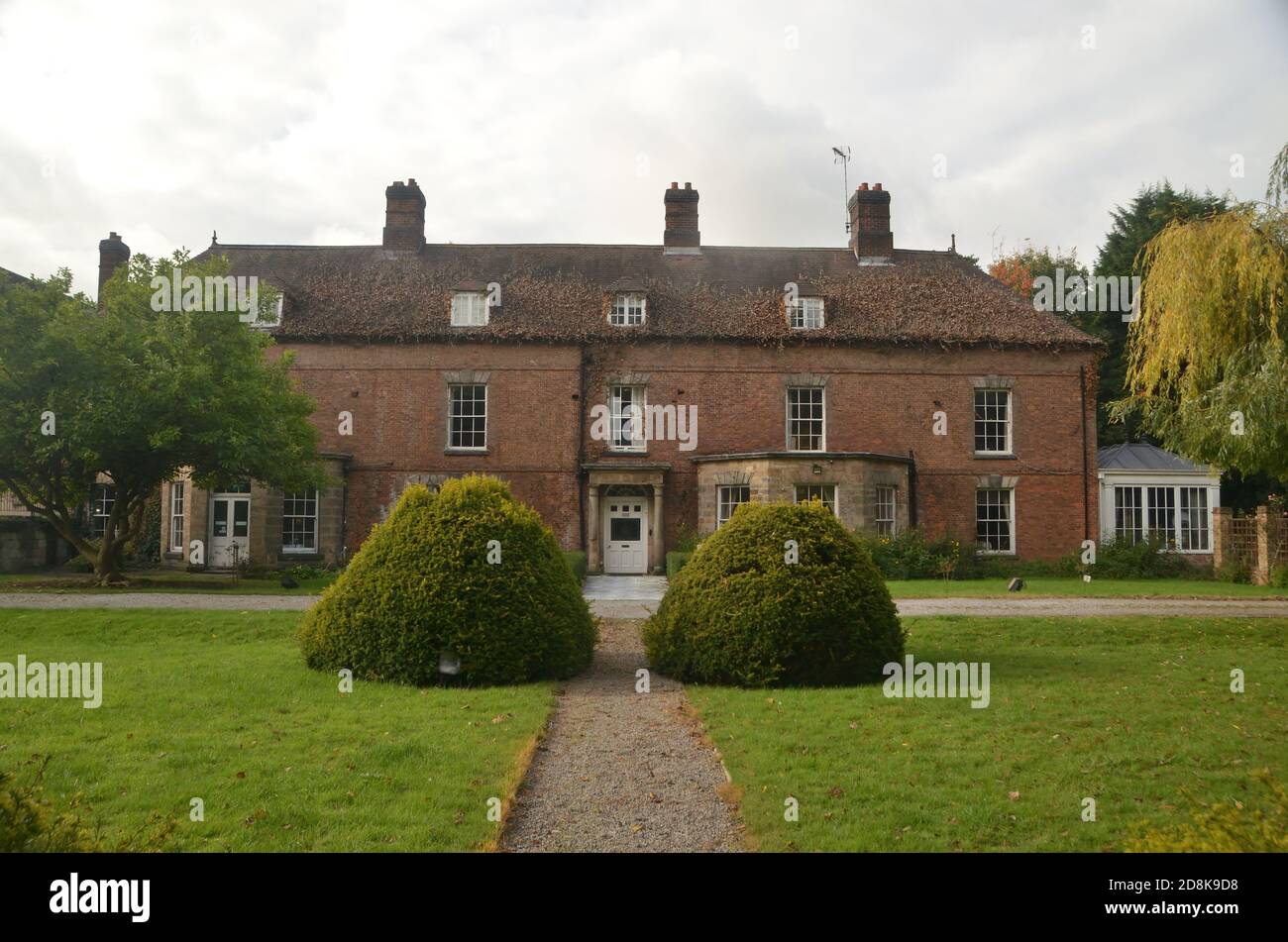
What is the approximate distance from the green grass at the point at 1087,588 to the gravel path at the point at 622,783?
1109 cm

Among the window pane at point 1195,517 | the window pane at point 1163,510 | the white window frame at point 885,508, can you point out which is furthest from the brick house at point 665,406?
the window pane at point 1195,517

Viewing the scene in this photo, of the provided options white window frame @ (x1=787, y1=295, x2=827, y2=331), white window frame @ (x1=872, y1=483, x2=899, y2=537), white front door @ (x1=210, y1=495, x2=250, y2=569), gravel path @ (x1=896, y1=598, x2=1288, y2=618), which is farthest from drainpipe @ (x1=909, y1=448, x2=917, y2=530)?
white front door @ (x1=210, y1=495, x2=250, y2=569)

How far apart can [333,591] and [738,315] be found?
779 inches

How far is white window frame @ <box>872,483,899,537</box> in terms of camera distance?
85.7 ft

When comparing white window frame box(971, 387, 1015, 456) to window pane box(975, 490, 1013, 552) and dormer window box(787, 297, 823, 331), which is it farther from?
dormer window box(787, 297, 823, 331)

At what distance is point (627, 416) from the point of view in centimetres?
2819

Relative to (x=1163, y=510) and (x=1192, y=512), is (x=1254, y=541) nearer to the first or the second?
(x=1163, y=510)

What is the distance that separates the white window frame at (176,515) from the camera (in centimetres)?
2756

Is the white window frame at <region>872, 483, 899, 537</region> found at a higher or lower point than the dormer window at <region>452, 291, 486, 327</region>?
lower

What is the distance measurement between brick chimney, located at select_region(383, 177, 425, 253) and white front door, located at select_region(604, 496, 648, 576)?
1179cm

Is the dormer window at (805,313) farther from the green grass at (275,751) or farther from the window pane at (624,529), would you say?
the green grass at (275,751)

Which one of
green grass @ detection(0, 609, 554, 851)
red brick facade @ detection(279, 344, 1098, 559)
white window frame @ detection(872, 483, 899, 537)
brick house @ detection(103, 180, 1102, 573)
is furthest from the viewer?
red brick facade @ detection(279, 344, 1098, 559)

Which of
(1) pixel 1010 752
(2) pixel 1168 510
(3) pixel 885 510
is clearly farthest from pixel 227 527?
(2) pixel 1168 510
